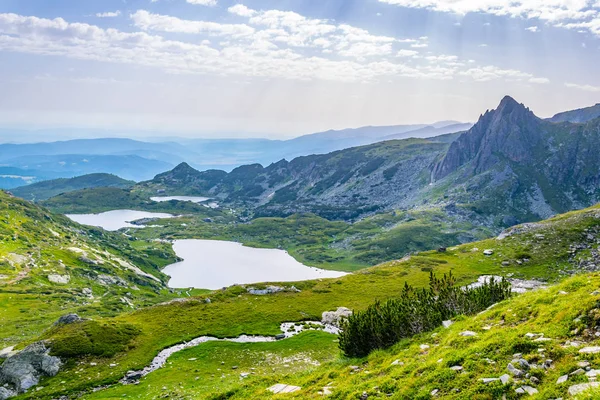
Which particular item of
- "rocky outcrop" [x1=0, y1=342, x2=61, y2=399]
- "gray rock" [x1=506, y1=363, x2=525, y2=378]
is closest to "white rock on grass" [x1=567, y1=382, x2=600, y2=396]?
"gray rock" [x1=506, y1=363, x2=525, y2=378]

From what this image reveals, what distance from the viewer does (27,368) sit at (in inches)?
1854

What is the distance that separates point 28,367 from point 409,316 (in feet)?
153

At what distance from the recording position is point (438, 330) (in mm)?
28141

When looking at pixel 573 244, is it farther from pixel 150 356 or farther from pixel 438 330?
pixel 150 356

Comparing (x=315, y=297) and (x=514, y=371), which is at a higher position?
(x=514, y=371)

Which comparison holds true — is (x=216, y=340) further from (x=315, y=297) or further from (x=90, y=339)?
(x=315, y=297)

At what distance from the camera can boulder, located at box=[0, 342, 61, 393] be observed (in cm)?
4547

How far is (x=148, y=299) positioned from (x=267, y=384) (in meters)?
149

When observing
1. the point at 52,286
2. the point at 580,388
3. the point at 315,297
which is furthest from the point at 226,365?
the point at 52,286

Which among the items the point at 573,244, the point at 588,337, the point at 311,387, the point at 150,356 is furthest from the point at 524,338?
the point at 573,244

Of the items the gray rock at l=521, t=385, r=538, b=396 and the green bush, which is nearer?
the gray rock at l=521, t=385, r=538, b=396

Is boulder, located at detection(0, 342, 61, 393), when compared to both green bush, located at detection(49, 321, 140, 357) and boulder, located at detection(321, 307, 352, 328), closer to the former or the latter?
green bush, located at detection(49, 321, 140, 357)

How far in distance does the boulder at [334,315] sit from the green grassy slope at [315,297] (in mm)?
2655

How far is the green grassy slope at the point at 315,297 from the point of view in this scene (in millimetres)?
51594
